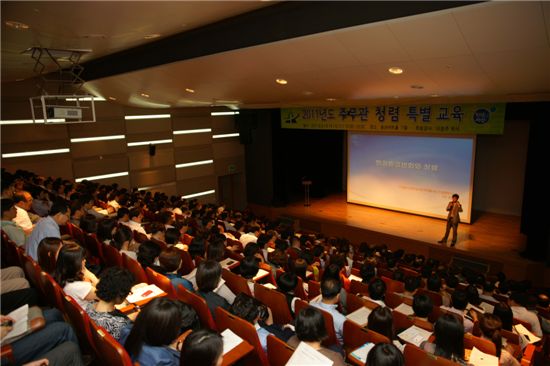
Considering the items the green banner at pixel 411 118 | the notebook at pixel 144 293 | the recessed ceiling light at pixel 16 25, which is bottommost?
the notebook at pixel 144 293

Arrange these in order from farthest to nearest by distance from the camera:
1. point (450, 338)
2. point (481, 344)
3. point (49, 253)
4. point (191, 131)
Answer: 1. point (191, 131)
2. point (49, 253)
3. point (481, 344)
4. point (450, 338)

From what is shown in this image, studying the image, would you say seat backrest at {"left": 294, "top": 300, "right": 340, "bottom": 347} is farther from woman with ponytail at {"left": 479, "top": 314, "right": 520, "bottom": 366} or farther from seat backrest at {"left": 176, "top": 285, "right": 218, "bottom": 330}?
woman with ponytail at {"left": 479, "top": 314, "right": 520, "bottom": 366}

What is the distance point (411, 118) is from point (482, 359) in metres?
6.98

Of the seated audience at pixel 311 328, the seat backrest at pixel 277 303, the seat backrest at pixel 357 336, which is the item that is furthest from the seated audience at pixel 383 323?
the seat backrest at pixel 277 303

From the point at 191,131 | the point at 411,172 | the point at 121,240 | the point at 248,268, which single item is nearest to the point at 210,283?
the point at 248,268

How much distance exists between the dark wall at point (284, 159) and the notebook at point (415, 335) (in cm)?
938

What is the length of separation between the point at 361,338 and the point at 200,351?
56.6 inches

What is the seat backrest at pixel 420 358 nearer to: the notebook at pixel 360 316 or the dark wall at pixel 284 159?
the notebook at pixel 360 316

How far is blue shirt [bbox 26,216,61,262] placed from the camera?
3.76 metres

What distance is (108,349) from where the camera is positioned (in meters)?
2.05

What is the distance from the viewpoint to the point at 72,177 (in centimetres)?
966

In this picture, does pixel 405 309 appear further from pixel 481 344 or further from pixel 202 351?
pixel 202 351

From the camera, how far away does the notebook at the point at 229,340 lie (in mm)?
2374

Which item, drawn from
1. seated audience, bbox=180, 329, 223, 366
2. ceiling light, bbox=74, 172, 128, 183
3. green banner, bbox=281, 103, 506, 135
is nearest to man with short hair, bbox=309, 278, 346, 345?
seated audience, bbox=180, 329, 223, 366
